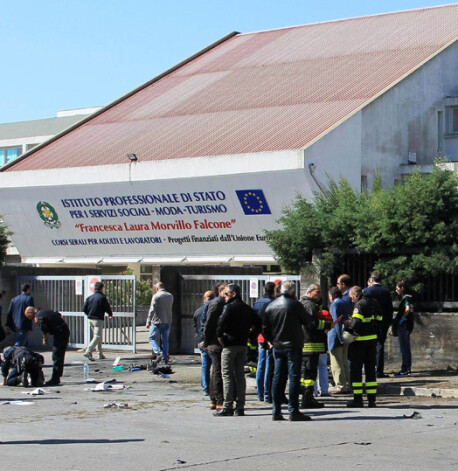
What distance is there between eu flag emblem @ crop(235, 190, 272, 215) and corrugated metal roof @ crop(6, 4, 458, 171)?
1401 millimetres

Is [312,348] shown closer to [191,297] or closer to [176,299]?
[191,297]

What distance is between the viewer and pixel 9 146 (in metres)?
A: 73.4

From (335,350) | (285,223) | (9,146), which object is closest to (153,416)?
(335,350)

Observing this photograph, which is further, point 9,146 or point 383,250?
point 9,146

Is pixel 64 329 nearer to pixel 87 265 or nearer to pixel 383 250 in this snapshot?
pixel 383 250

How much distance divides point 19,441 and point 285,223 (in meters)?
11.3

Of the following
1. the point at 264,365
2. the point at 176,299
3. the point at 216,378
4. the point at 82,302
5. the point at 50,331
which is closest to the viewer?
the point at 216,378

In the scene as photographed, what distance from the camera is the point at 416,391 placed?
15.4 metres

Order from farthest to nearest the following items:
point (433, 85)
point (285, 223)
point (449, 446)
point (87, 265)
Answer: point (87, 265)
point (433, 85)
point (285, 223)
point (449, 446)

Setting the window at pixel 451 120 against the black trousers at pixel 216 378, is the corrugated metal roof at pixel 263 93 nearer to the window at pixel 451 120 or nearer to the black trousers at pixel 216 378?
the window at pixel 451 120

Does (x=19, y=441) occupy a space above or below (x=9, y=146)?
below

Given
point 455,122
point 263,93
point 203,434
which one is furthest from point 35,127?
point 203,434

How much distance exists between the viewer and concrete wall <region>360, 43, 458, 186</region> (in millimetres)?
33938

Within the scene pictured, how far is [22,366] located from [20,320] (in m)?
3.83
